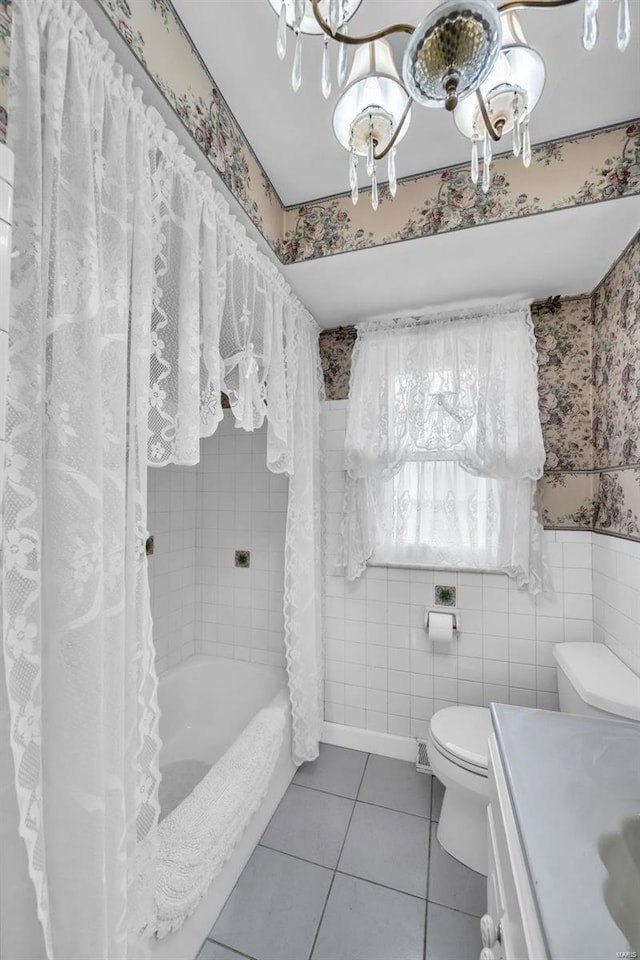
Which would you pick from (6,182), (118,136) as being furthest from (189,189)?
(6,182)

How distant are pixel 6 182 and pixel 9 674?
2.43 ft

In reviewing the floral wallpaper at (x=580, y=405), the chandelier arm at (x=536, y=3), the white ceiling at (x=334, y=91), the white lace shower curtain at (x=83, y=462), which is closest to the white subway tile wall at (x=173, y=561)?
the white lace shower curtain at (x=83, y=462)

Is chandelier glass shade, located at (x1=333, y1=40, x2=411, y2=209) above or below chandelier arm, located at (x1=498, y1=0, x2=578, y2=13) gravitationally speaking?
above

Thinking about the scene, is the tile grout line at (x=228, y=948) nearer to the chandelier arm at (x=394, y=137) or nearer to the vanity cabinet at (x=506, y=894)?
the vanity cabinet at (x=506, y=894)

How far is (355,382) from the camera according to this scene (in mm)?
2162

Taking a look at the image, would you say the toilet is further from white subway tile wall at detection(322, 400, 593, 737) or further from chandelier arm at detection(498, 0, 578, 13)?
chandelier arm at detection(498, 0, 578, 13)

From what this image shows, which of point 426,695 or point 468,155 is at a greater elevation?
point 468,155

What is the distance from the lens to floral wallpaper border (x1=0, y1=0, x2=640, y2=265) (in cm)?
93

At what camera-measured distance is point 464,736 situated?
63.2 inches

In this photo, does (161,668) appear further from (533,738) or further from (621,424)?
(621,424)

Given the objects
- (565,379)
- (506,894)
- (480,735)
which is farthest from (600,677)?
(565,379)

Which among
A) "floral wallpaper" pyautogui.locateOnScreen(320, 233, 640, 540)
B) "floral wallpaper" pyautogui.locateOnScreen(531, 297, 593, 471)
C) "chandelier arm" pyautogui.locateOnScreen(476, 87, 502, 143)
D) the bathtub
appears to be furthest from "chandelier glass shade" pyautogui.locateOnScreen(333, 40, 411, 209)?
the bathtub

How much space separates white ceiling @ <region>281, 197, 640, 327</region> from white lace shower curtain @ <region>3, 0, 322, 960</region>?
2.71 feet

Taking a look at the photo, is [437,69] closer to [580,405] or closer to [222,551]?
[580,405]
